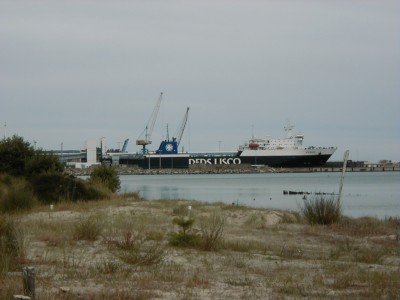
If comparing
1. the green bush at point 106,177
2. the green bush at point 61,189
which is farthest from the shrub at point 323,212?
the green bush at point 106,177

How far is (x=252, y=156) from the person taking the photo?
135 metres

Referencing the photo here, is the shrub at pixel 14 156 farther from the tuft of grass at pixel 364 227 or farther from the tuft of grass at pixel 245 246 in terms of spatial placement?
the tuft of grass at pixel 245 246

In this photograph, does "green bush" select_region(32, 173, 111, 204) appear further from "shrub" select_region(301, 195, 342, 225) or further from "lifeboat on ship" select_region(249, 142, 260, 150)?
"lifeboat on ship" select_region(249, 142, 260, 150)

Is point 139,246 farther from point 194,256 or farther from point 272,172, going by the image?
point 272,172

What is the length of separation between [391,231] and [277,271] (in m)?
8.11

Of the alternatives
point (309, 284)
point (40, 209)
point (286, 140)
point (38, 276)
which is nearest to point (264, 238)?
point (309, 284)

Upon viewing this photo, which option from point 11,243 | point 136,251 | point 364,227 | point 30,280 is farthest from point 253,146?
point 30,280

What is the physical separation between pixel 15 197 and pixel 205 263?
11184 mm

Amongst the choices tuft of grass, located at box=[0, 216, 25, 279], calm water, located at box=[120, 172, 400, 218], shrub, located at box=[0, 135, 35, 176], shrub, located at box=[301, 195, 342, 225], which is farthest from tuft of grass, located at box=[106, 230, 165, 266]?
shrub, located at box=[0, 135, 35, 176]

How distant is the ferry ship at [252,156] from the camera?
130375 mm

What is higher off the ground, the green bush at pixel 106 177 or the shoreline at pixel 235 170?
the green bush at pixel 106 177

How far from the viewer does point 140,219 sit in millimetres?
16984

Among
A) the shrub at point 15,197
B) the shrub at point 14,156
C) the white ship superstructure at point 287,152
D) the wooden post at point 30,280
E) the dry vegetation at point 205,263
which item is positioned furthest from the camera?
the white ship superstructure at point 287,152

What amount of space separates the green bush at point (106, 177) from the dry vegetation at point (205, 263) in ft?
48.6
